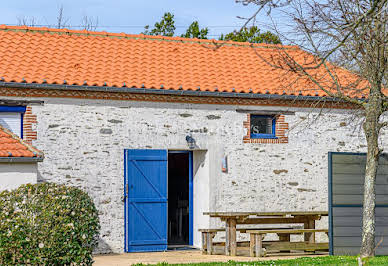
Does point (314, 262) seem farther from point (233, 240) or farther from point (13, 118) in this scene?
point (13, 118)

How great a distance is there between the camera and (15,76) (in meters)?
13.4

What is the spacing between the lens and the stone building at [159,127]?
1355cm

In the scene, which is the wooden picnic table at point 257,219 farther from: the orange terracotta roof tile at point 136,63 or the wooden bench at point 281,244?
the orange terracotta roof tile at point 136,63

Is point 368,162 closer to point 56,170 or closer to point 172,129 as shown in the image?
point 172,129

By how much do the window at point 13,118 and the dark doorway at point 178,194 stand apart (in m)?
4.82

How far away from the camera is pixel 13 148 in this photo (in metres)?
11.6

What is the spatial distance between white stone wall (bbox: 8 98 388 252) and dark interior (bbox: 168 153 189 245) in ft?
7.18

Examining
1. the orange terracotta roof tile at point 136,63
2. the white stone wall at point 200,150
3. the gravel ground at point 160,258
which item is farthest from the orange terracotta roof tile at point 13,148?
the gravel ground at point 160,258

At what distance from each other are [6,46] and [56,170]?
3.42m

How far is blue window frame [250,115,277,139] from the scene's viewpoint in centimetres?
1502

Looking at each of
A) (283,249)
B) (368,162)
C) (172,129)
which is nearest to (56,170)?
(172,129)

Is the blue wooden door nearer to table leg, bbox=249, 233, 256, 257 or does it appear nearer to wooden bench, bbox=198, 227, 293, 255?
wooden bench, bbox=198, 227, 293, 255

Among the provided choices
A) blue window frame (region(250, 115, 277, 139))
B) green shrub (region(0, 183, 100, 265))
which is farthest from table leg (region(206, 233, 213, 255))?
green shrub (region(0, 183, 100, 265))

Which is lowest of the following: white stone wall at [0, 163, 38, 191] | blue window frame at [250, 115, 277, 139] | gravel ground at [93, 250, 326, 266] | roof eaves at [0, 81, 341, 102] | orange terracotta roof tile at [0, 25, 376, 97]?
gravel ground at [93, 250, 326, 266]
